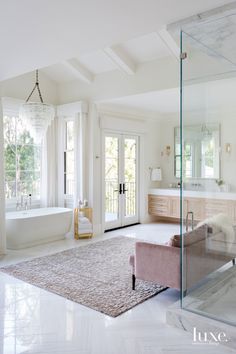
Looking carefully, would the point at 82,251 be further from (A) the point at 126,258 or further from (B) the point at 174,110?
(B) the point at 174,110

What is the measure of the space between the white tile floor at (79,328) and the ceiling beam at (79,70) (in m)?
3.82

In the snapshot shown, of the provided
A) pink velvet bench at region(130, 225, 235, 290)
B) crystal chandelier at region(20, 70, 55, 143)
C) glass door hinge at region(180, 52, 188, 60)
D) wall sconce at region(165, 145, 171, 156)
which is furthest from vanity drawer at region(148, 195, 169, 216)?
glass door hinge at region(180, 52, 188, 60)

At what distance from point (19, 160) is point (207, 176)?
12.0ft

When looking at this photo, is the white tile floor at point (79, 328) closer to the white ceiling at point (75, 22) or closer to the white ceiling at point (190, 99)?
the white ceiling at point (190, 99)

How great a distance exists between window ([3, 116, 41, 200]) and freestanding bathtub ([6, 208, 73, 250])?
52 cm

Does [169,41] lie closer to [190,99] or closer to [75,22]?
[190,99]

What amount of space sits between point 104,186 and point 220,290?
12.1 ft

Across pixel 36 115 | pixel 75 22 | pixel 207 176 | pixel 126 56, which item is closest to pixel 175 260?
pixel 207 176

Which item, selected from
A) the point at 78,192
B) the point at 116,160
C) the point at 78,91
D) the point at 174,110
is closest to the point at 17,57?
the point at 78,91

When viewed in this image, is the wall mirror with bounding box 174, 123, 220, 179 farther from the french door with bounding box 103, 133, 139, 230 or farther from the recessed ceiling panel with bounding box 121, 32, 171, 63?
the french door with bounding box 103, 133, 139, 230

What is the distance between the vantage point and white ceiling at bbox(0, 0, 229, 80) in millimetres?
2480

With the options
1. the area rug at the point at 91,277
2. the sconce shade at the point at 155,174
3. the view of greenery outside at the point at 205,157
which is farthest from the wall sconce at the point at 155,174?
the view of greenery outside at the point at 205,157

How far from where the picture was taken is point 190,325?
2.61m

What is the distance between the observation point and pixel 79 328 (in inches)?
105
